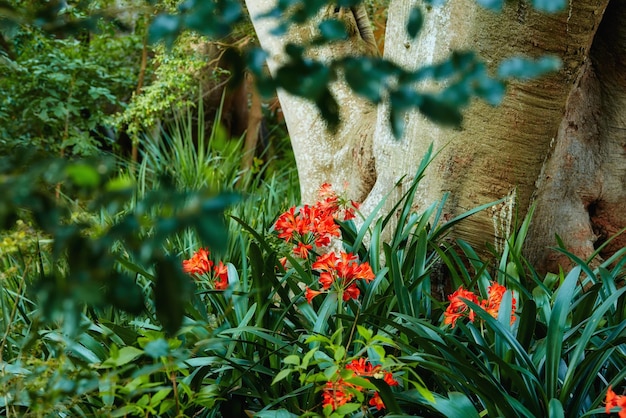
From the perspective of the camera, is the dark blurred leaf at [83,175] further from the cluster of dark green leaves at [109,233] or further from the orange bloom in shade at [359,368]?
the orange bloom in shade at [359,368]

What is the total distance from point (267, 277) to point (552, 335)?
898 mm

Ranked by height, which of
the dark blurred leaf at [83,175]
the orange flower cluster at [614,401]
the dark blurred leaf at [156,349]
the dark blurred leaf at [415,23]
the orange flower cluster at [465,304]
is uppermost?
the dark blurred leaf at [415,23]

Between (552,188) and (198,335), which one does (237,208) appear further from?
(198,335)

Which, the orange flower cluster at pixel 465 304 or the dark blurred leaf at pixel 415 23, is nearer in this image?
the dark blurred leaf at pixel 415 23

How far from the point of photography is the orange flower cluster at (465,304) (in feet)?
6.75

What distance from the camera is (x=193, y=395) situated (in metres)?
1.81

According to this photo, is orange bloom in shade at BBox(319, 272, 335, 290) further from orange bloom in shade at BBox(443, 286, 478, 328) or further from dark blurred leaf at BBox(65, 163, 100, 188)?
dark blurred leaf at BBox(65, 163, 100, 188)

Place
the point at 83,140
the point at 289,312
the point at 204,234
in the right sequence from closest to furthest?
the point at 204,234
the point at 289,312
the point at 83,140

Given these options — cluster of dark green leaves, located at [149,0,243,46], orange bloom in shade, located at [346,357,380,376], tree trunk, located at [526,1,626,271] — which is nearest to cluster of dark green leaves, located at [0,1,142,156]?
tree trunk, located at [526,1,626,271]

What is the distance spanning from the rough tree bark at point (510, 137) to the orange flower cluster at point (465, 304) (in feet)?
2.97

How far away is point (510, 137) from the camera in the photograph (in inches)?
118

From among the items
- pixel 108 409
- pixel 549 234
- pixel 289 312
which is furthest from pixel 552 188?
pixel 108 409

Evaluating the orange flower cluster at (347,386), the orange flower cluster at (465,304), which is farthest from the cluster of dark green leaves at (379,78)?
the orange flower cluster at (465,304)

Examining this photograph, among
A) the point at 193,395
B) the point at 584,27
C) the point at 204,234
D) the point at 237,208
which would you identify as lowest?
the point at 237,208
